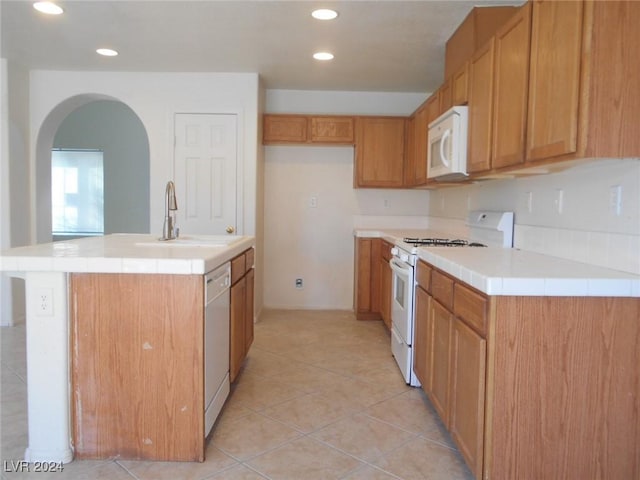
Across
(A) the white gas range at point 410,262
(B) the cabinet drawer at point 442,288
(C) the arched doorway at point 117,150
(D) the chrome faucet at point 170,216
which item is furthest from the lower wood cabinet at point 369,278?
(C) the arched doorway at point 117,150

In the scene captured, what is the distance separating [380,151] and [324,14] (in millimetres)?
1988

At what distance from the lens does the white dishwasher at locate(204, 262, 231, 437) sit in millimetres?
2123

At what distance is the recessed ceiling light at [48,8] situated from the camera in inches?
113

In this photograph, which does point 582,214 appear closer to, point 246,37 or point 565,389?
point 565,389

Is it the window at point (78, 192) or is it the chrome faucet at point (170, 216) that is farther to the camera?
the window at point (78, 192)

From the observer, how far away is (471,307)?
1.85m

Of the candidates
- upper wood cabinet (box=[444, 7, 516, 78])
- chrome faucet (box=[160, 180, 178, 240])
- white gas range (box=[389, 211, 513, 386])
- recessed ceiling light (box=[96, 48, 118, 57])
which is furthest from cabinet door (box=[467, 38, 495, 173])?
recessed ceiling light (box=[96, 48, 118, 57])

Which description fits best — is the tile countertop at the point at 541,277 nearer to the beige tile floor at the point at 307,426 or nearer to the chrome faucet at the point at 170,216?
the beige tile floor at the point at 307,426

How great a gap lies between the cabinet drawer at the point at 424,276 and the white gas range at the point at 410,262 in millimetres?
91

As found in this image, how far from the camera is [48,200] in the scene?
4.57m

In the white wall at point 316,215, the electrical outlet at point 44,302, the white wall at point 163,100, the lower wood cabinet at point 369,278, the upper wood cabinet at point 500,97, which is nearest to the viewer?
the electrical outlet at point 44,302

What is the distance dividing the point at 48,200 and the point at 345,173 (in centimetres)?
293

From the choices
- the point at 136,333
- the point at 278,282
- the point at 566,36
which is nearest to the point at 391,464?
the point at 136,333

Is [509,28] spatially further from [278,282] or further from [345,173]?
[278,282]
